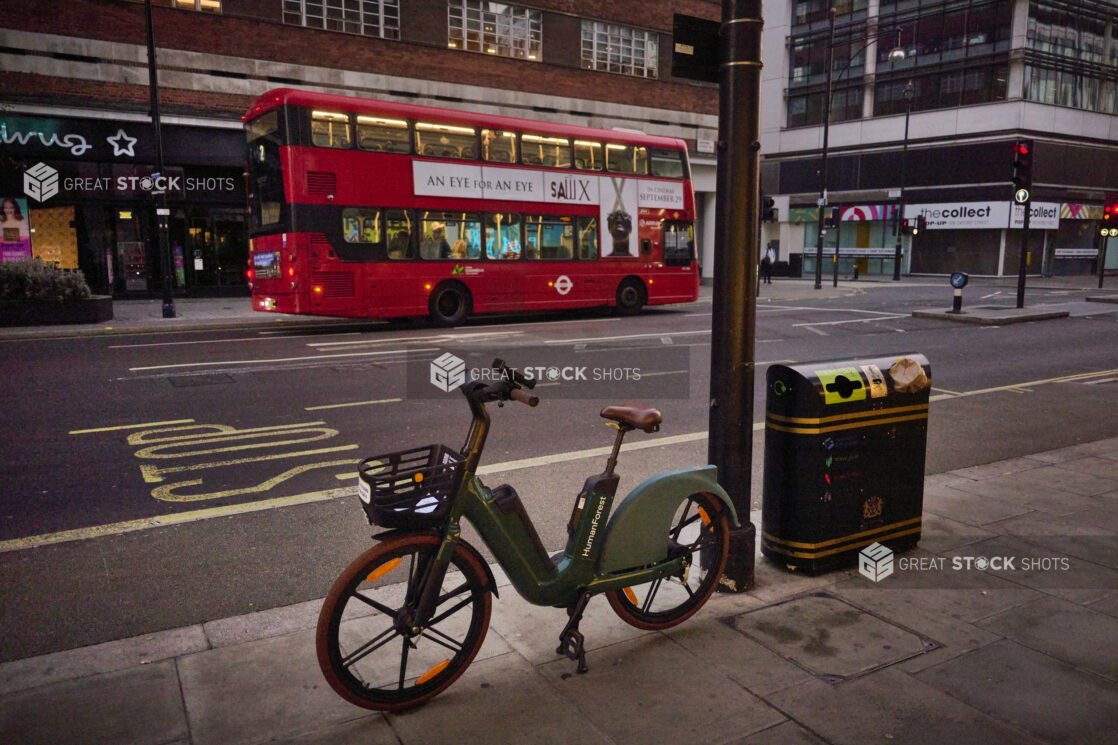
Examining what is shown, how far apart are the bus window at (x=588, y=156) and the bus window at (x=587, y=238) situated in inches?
51.3

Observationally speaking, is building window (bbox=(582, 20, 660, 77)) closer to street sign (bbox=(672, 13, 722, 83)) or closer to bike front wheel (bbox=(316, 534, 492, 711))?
street sign (bbox=(672, 13, 722, 83))

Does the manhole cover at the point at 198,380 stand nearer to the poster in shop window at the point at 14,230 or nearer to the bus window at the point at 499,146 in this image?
the bus window at the point at 499,146

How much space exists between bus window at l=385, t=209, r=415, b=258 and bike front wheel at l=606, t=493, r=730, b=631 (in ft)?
43.9

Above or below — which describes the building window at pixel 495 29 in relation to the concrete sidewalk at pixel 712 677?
above

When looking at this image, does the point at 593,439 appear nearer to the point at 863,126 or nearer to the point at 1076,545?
the point at 1076,545

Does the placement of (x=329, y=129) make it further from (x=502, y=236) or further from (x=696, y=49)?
(x=696, y=49)

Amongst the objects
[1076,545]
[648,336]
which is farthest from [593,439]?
[648,336]

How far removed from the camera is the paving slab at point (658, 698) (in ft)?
9.30

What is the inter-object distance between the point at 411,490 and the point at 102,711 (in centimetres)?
152

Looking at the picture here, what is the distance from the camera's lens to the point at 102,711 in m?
2.95

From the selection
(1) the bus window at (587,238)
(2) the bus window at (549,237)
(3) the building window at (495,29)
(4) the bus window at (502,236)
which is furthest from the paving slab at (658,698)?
(3) the building window at (495,29)

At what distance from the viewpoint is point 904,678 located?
3182 millimetres

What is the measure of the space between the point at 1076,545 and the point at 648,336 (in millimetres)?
11253

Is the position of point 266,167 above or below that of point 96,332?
above
